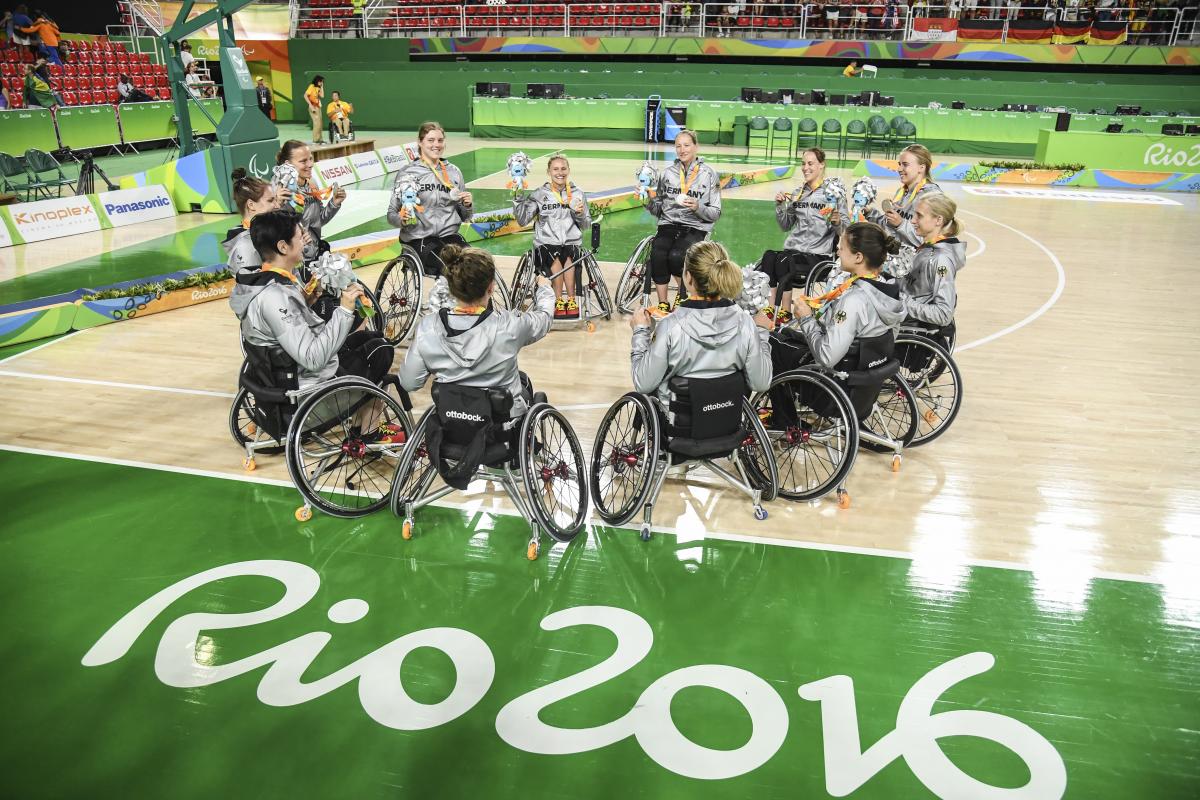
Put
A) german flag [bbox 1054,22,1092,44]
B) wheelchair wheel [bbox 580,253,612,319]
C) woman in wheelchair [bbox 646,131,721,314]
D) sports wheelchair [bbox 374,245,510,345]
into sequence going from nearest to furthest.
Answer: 1. sports wheelchair [bbox 374,245,510,345]
2. woman in wheelchair [bbox 646,131,721,314]
3. wheelchair wheel [bbox 580,253,612,319]
4. german flag [bbox 1054,22,1092,44]

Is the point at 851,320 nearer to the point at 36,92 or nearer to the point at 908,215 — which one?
the point at 908,215

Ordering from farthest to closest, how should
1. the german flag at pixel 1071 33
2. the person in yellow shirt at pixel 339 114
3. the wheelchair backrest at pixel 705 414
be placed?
the german flag at pixel 1071 33 → the person in yellow shirt at pixel 339 114 → the wheelchair backrest at pixel 705 414

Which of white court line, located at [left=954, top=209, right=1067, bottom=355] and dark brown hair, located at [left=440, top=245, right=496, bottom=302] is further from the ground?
dark brown hair, located at [left=440, top=245, right=496, bottom=302]

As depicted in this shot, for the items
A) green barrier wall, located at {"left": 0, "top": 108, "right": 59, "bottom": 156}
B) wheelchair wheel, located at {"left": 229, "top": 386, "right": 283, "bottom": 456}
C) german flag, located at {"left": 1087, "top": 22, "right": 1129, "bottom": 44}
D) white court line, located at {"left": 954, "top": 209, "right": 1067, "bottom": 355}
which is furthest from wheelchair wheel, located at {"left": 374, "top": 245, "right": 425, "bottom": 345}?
german flag, located at {"left": 1087, "top": 22, "right": 1129, "bottom": 44}

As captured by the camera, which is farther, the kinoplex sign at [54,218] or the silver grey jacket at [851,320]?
the kinoplex sign at [54,218]

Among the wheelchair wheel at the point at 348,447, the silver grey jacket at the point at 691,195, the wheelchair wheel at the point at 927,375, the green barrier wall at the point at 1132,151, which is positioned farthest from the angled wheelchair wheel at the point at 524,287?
the green barrier wall at the point at 1132,151

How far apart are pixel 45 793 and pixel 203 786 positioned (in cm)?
51

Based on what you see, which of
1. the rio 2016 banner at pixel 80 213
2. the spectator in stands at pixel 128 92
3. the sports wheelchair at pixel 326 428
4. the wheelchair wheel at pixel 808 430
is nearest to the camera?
the sports wheelchair at pixel 326 428

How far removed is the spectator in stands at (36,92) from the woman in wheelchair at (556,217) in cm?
1403

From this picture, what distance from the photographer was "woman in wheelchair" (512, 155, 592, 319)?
23.6 feet

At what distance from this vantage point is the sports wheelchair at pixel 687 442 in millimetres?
4066

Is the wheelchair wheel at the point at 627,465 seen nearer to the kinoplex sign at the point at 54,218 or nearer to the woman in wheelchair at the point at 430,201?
the woman in wheelchair at the point at 430,201

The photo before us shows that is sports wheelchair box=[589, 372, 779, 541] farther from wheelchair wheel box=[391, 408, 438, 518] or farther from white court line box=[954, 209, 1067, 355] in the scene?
white court line box=[954, 209, 1067, 355]

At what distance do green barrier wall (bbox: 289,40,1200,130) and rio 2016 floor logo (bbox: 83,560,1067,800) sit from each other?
21.1m
